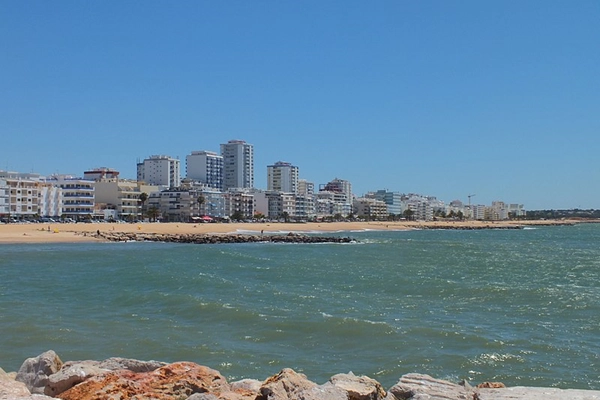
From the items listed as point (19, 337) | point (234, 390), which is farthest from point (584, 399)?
point (19, 337)

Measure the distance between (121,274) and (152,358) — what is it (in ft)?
60.2

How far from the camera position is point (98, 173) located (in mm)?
139125

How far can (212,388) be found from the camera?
7.95 meters

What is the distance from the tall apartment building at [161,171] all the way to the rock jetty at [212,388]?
169518mm

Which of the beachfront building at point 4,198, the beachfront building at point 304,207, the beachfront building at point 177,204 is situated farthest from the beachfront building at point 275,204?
the beachfront building at point 4,198

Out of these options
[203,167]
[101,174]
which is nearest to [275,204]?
[203,167]

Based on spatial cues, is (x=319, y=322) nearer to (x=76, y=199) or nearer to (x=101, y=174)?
(x=76, y=199)

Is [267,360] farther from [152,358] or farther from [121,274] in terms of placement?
[121,274]

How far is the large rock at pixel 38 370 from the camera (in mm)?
8702

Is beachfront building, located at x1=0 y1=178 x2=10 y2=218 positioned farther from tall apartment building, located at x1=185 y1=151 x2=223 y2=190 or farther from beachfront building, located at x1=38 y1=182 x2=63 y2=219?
tall apartment building, located at x1=185 y1=151 x2=223 y2=190

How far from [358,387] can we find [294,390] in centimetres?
94

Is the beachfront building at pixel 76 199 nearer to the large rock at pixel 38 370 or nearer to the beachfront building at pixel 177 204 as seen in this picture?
the beachfront building at pixel 177 204

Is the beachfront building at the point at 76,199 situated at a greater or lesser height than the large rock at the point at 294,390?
greater

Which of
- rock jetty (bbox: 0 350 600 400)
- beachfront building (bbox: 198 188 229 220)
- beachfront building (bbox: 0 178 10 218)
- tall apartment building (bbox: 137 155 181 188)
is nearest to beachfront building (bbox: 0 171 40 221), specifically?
beachfront building (bbox: 0 178 10 218)
